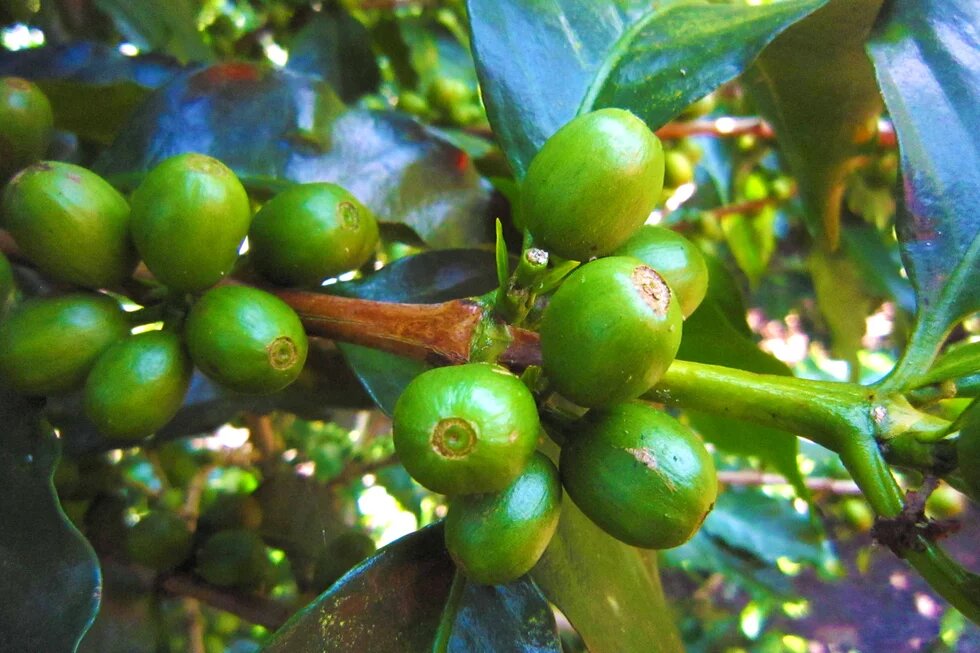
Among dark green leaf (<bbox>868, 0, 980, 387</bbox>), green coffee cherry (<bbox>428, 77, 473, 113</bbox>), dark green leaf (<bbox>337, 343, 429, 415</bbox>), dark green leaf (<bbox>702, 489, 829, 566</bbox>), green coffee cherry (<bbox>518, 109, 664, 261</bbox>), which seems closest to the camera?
green coffee cherry (<bbox>518, 109, 664, 261</bbox>)

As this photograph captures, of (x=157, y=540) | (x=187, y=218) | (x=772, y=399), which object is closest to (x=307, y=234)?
(x=187, y=218)

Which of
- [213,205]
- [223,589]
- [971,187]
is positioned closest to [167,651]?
[223,589]

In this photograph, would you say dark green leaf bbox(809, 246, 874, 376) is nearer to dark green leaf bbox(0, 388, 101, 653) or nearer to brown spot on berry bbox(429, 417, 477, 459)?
Answer: brown spot on berry bbox(429, 417, 477, 459)

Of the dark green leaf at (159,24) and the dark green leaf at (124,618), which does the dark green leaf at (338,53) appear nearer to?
the dark green leaf at (159,24)

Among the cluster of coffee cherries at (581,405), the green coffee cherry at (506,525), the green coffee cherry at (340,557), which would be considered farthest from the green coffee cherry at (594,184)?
the green coffee cherry at (340,557)

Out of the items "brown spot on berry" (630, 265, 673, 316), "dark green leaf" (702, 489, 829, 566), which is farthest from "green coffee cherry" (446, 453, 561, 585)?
"dark green leaf" (702, 489, 829, 566)

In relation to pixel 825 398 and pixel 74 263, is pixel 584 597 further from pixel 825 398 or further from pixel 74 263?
pixel 74 263

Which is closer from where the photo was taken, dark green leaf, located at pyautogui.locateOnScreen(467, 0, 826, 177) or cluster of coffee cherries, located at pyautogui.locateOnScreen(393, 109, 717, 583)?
cluster of coffee cherries, located at pyautogui.locateOnScreen(393, 109, 717, 583)
